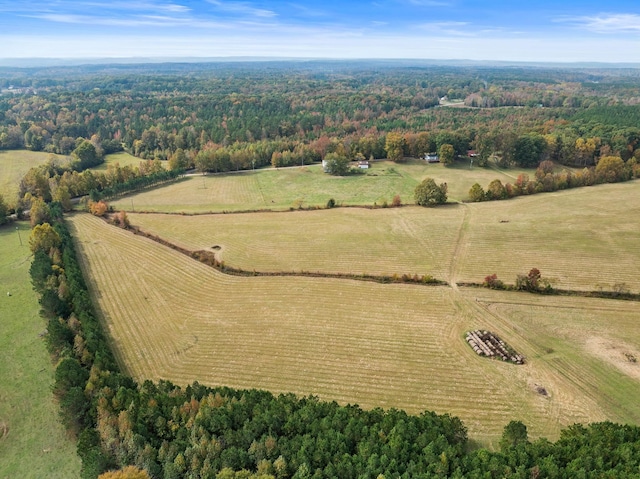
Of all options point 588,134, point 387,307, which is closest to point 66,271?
point 387,307

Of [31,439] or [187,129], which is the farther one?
[187,129]

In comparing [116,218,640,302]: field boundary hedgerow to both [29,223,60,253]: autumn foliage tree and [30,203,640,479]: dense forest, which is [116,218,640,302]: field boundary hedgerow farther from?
[30,203,640,479]: dense forest

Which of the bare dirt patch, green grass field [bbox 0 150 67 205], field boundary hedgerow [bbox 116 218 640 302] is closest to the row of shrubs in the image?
field boundary hedgerow [bbox 116 218 640 302]

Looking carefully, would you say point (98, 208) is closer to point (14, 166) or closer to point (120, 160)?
point (120, 160)

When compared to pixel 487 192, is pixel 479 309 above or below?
below

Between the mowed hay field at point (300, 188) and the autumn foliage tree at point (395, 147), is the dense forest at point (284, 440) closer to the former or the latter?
the mowed hay field at point (300, 188)

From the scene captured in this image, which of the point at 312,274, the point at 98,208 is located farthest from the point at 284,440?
the point at 98,208

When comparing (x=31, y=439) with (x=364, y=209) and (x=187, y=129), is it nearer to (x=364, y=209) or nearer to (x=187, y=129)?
(x=364, y=209)

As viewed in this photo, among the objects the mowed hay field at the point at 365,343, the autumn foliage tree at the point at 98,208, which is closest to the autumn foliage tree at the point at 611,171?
the mowed hay field at the point at 365,343
